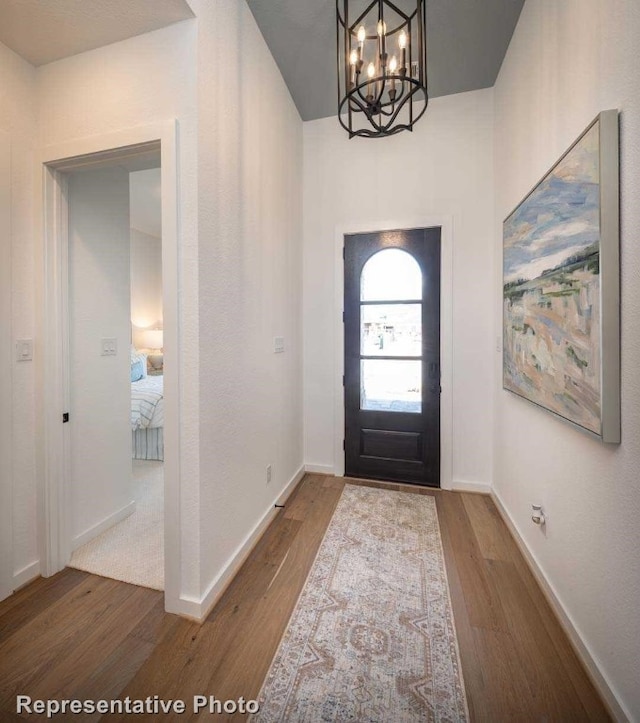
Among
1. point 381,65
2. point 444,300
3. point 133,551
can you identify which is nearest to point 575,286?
point 381,65

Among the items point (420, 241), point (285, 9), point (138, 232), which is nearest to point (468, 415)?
point (420, 241)

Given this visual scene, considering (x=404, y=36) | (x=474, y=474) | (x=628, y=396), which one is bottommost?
(x=474, y=474)

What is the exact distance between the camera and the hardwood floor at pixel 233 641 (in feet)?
3.86

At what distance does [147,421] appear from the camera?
317 centimetres

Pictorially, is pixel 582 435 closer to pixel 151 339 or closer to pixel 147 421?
pixel 147 421

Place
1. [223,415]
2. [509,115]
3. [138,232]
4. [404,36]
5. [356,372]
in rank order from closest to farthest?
[404,36] < [223,415] < [509,115] < [356,372] < [138,232]

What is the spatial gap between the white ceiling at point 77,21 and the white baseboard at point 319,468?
3037 mm

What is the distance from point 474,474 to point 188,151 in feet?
9.63

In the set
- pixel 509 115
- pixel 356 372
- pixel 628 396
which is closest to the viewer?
pixel 628 396

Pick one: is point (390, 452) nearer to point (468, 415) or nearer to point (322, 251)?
point (468, 415)

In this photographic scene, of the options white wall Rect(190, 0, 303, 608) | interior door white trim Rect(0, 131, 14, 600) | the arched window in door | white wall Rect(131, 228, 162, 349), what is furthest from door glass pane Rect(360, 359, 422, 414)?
white wall Rect(131, 228, 162, 349)

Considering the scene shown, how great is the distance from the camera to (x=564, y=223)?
4.60ft

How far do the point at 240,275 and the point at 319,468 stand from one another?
1980 millimetres

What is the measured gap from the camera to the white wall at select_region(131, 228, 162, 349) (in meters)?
5.25
